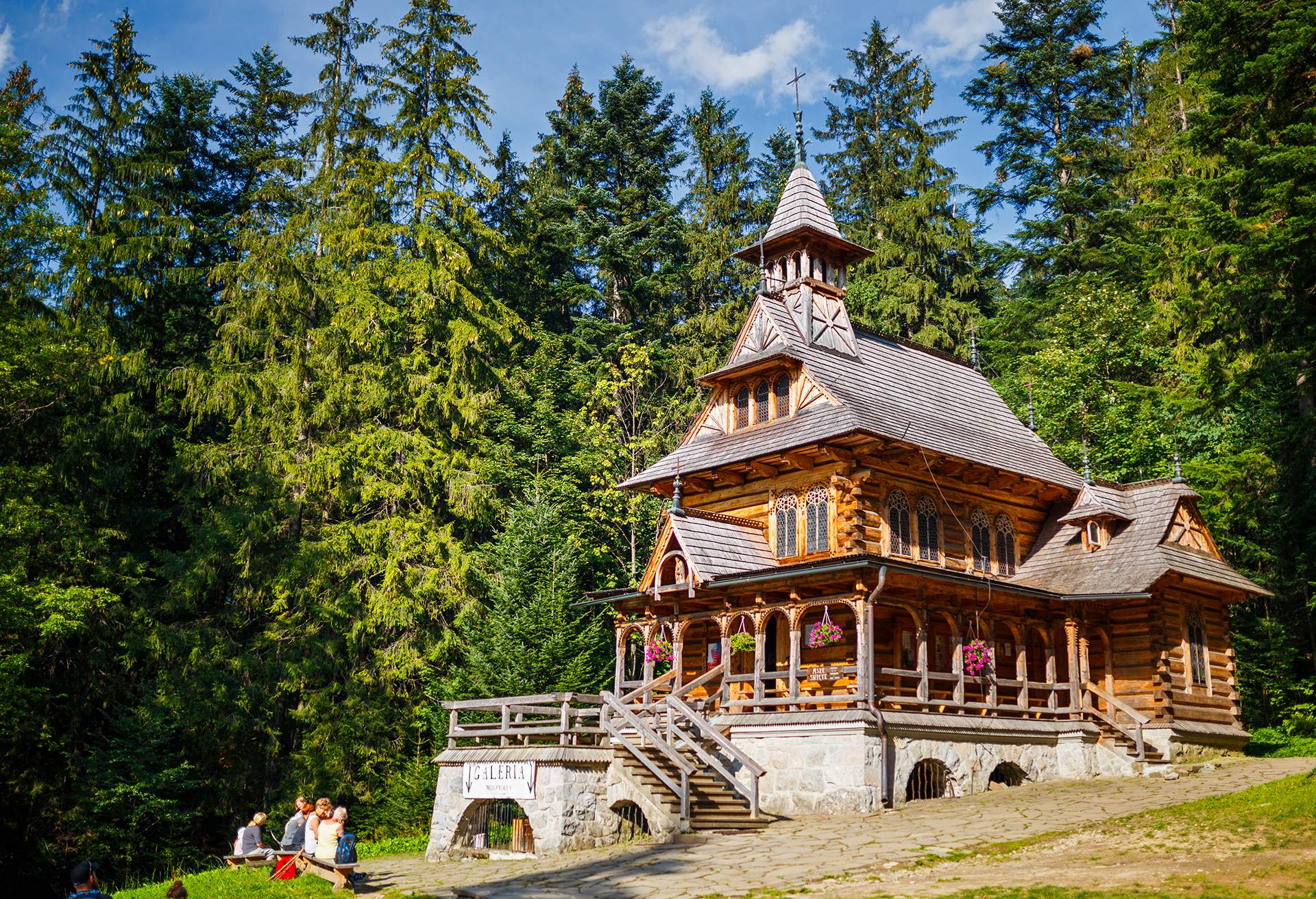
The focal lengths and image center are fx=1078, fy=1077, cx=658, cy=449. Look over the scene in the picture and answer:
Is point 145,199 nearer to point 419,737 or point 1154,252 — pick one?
point 419,737

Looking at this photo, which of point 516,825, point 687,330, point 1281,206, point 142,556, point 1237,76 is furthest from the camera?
point 687,330

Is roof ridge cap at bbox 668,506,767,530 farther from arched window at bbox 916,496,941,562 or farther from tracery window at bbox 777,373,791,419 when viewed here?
arched window at bbox 916,496,941,562

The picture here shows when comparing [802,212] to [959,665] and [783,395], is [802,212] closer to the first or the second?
[783,395]

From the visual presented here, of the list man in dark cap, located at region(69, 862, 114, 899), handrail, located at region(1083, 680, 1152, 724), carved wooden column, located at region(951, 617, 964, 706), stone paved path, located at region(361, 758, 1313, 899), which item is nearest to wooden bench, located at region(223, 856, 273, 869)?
stone paved path, located at region(361, 758, 1313, 899)

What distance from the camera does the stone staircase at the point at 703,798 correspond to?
63.8ft

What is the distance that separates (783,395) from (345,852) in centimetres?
1616

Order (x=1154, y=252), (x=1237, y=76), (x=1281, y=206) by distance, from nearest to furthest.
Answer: (x=1281, y=206), (x=1237, y=76), (x=1154, y=252)

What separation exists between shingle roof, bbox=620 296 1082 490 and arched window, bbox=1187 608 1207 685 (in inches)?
181

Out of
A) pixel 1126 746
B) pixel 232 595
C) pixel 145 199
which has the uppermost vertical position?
pixel 145 199

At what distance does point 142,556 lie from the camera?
1367 inches

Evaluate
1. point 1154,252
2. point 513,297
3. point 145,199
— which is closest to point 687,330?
point 513,297

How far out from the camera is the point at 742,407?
29.5 meters

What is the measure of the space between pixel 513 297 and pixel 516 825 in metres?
33.2

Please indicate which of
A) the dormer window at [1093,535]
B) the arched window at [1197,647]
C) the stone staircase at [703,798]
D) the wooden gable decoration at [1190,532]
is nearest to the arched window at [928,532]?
the dormer window at [1093,535]
